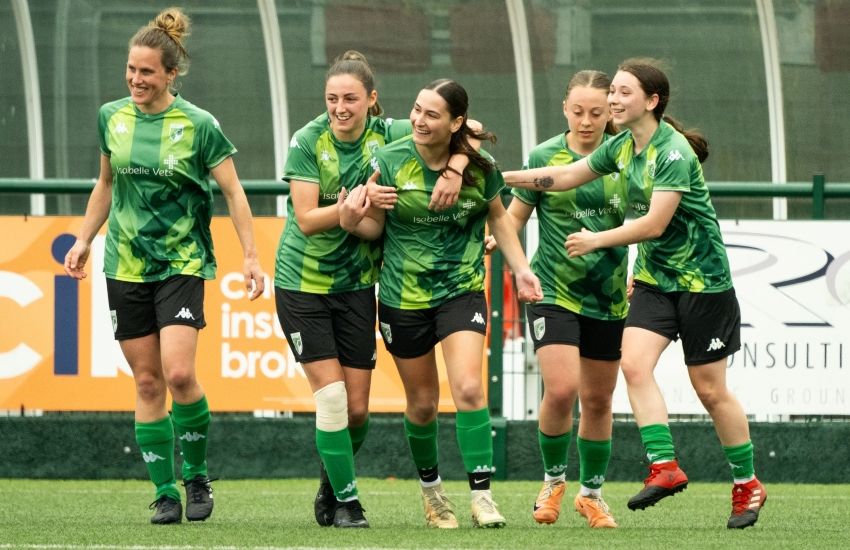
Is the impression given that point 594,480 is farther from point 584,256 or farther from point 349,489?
point 349,489

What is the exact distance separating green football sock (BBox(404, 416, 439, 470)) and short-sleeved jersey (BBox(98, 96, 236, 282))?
3.58ft

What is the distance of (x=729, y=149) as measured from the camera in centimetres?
1208

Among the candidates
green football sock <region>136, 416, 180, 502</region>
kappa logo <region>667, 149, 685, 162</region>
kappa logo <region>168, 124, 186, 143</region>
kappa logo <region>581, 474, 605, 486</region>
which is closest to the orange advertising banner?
kappa logo <region>581, 474, 605, 486</region>

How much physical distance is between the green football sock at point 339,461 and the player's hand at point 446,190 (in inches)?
39.9

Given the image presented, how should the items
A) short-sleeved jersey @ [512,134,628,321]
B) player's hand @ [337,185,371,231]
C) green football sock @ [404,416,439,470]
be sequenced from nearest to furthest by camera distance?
player's hand @ [337,185,371,231], green football sock @ [404,416,439,470], short-sleeved jersey @ [512,134,628,321]

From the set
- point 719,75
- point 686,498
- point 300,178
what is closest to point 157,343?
point 300,178

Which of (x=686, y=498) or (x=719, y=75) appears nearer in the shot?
(x=686, y=498)

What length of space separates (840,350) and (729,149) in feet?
10.0

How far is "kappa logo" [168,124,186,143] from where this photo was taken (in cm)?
684

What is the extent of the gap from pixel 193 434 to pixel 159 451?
18cm

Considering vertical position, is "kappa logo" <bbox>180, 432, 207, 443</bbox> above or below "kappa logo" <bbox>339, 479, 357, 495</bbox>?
above

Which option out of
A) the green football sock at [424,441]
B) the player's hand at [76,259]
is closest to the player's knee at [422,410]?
the green football sock at [424,441]

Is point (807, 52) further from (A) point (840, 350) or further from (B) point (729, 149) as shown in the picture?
(A) point (840, 350)

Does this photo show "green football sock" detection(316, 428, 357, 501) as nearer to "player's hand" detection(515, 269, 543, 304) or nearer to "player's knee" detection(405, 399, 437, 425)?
"player's knee" detection(405, 399, 437, 425)
